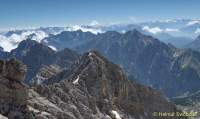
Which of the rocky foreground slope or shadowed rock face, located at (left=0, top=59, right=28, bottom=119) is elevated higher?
shadowed rock face, located at (left=0, top=59, right=28, bottom=119)

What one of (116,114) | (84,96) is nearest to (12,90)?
(84,96)

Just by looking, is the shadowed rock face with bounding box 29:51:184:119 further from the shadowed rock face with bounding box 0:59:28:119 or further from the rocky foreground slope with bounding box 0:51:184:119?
the shadowed rock face with bounding box 0:59:28:119

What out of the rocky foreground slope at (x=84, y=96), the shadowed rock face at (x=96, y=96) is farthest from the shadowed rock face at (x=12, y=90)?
the shadowed rock face at (x=96, y=96)

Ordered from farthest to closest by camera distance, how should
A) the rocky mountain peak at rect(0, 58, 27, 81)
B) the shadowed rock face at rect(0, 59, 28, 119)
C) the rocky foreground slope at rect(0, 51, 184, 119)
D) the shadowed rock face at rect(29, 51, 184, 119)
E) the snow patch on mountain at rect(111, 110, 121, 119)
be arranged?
the snow patch on mountain at rect(111, 110, 121, 119)
the shadowed rock face at rect(29, 51, 184, 119)
the rocky mountain peak at rect(0, 58, 27, 81)
the rocky foreground slope at rect(0, 51, 184, 119)
the shadowed rock face at rect(0, 59, 28, 119)

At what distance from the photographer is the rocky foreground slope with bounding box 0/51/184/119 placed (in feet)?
250

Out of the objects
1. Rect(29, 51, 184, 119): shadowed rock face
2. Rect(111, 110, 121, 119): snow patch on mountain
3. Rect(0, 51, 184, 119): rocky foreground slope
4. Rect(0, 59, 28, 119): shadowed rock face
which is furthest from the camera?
Rect(111, 110, 121, 119): snow patch on mountain

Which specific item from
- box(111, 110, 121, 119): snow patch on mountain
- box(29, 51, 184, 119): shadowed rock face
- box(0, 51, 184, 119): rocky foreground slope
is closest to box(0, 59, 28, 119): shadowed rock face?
box(0, 51, 184, 119): rocky foreground slope

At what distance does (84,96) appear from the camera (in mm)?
121938

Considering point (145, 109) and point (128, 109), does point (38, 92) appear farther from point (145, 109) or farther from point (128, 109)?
point (145, 109)

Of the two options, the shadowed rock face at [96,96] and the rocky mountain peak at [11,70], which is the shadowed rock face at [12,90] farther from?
the shadowed rock face at [96,96]

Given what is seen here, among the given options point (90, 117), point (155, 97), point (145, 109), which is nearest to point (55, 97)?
point (90, 117)

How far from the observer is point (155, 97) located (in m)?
177

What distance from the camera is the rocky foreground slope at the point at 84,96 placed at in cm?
7625

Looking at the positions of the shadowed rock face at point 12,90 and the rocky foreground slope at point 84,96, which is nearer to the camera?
the shadowed rock face at point 12,90
